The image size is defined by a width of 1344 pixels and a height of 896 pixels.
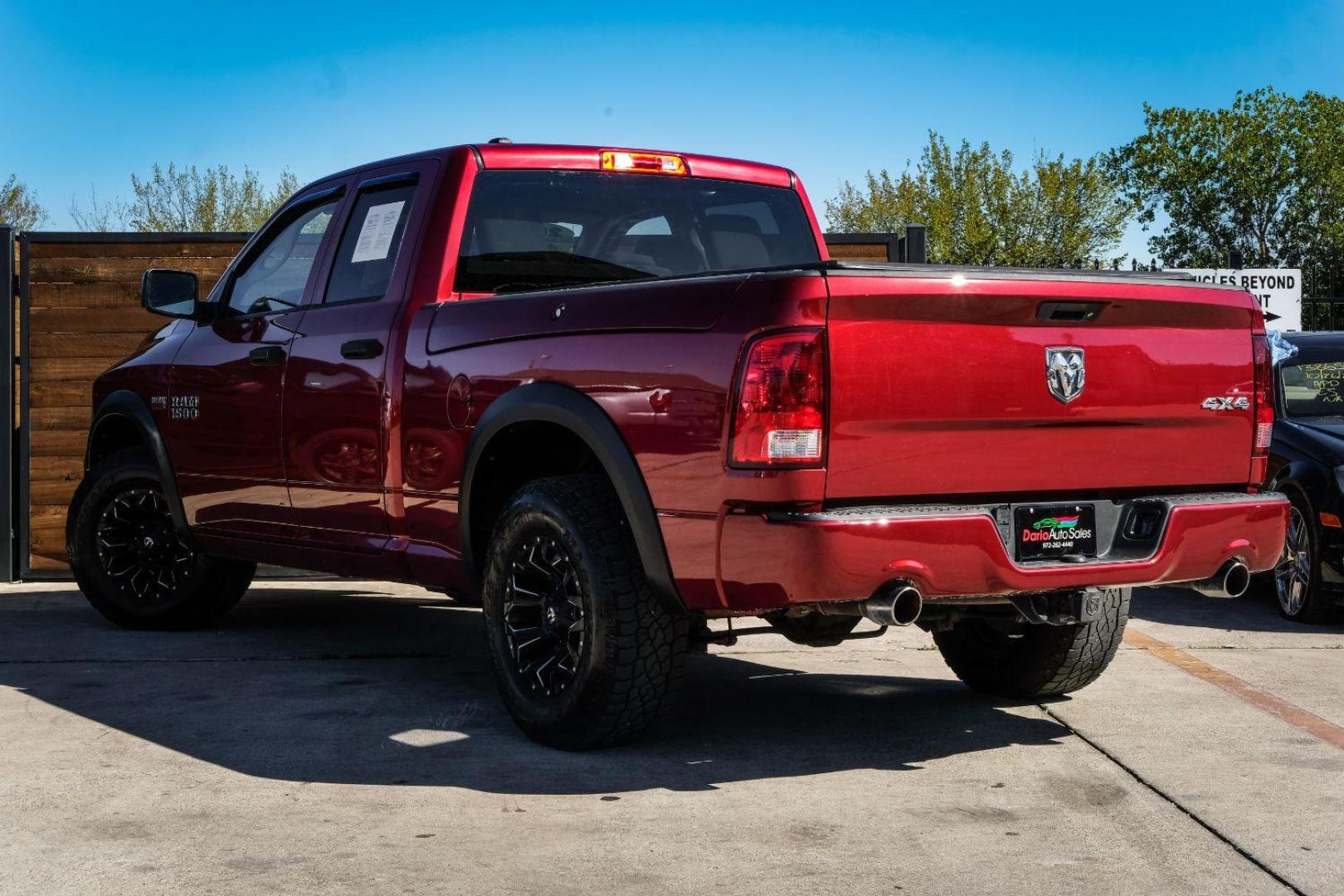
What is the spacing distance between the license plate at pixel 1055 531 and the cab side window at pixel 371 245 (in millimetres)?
2604

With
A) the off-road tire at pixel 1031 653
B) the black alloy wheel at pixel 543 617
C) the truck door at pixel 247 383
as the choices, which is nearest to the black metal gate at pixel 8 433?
the truck door at pixel 247 383

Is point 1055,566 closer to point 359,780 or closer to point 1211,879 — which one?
point 1211,879

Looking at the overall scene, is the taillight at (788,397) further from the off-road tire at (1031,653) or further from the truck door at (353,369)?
the truck door at (353,369)

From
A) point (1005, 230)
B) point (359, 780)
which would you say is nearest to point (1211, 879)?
point (359, 780)

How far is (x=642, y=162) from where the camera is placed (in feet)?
21.1

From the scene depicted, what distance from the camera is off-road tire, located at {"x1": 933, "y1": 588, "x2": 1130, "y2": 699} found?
5938 mm

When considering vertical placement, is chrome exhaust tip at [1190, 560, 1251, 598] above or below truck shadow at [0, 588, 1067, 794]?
above

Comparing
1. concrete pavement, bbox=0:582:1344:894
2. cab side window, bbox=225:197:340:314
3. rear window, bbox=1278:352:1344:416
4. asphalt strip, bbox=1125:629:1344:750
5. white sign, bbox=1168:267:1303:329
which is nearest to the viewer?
concrete pavement, bbox=0:582:1344:894

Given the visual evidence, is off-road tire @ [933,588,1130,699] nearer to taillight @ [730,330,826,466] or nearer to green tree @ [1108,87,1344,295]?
taillight @ [730,330,826,466]

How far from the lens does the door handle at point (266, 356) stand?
6.59 m

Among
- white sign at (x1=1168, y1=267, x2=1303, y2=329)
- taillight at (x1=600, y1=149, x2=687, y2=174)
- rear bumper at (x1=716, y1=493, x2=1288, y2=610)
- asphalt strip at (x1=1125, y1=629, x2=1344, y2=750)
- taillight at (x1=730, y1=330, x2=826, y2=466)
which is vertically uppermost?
white sign at (x1=1168, y1=267, x2=1303, y2=329)

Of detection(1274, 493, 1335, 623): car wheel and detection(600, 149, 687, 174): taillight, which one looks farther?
detection(1274, 493, 1335, 623): car wheel

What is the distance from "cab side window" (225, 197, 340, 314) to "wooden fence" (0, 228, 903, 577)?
2.92 metres

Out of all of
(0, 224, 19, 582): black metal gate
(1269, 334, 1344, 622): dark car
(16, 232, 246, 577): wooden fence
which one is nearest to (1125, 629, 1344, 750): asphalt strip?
(1269, 334, 1344, 622): dark car
